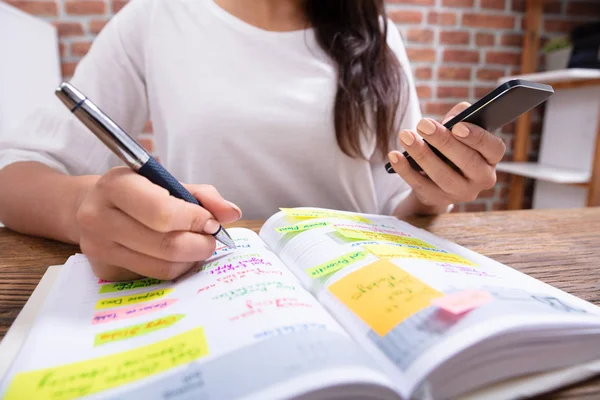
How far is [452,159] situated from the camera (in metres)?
0.41

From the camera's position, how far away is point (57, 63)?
1401 mm

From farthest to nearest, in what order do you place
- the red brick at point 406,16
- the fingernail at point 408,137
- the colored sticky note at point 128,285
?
1. the red brick at point 406,16
2. the fingernail at point 408,137
3. the colored sticky note at point 128,285

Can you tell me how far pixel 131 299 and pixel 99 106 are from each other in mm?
484

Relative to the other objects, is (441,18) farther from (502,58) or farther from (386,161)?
(386,161)

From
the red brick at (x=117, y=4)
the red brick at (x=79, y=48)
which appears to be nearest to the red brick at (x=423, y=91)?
the red brick at (x=117, y=4)

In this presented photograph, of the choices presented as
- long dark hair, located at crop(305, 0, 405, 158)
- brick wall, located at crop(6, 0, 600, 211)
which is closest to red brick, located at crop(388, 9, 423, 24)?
brick wall, located at crop(6, 0, 600, 211)

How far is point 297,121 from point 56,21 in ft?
4.20

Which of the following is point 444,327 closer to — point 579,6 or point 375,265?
point 375,265

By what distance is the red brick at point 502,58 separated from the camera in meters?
1.63

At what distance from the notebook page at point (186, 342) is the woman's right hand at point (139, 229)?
0.02m

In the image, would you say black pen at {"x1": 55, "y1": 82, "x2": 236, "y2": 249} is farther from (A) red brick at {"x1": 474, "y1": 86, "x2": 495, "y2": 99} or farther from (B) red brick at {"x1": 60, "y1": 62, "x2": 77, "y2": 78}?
(A) red brick at {"x1": 474, "y1": 86, "x2": 495, "y2": 99}

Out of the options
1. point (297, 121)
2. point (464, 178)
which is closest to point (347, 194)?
point (297, 121)

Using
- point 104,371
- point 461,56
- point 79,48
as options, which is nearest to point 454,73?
point 461,56

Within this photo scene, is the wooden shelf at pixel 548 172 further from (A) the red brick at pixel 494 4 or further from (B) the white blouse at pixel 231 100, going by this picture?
(B) the white blouse at pixel 231 100
